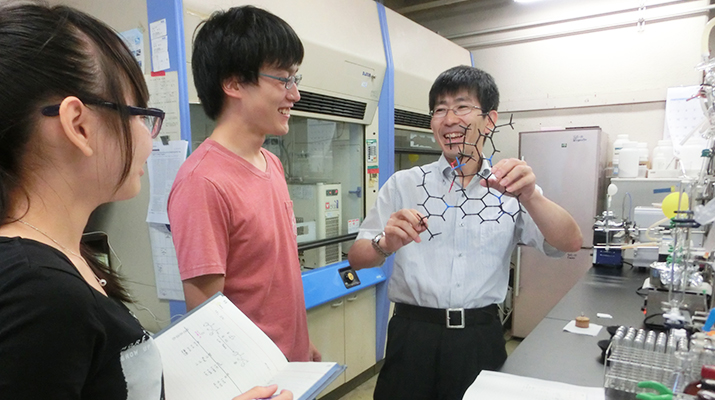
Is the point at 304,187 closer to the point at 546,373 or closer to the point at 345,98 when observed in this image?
the point at 345,98

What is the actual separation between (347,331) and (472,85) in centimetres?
190

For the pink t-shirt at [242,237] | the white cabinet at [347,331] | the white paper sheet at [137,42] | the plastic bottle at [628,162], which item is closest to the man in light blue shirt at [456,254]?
the pink t-shirt at [242,237]

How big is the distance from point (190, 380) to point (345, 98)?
6.64ft

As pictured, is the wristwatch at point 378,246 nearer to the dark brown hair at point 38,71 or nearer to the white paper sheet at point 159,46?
the dark brown hair at point 38,71

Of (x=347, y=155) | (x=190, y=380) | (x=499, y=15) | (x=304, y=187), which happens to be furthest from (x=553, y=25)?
(x=190, y=380)

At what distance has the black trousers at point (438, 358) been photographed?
1252mm

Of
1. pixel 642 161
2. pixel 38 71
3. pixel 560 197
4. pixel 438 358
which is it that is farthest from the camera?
pixel 560 197

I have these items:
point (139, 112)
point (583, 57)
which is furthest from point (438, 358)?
point (583, 57)

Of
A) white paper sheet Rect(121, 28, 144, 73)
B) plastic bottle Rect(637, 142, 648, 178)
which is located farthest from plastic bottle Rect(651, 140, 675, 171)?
white paper sheet Rect(121, 28, 144, 73)

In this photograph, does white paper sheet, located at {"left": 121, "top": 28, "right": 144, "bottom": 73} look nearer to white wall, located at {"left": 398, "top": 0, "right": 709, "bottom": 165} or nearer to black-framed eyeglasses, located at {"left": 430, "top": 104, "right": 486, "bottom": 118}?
black-framed eyeglasses, located at {"left": 430, "top": 104, "right": 486, "bottom": 118}

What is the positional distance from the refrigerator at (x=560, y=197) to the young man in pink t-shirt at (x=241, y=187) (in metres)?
2.89

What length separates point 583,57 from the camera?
3738 millimetres

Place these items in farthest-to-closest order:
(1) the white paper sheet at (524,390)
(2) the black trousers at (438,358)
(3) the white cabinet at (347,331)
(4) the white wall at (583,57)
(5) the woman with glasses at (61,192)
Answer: (4) the white wall at (583,57) < (3) the white cabinet at (347,331) < (2) the black trousers at (438,358) < (1) the white paper sheet at (524,390) < (5) the woman with glasses at (61,192)

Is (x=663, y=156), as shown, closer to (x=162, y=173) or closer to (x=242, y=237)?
(x=242, y=237)
